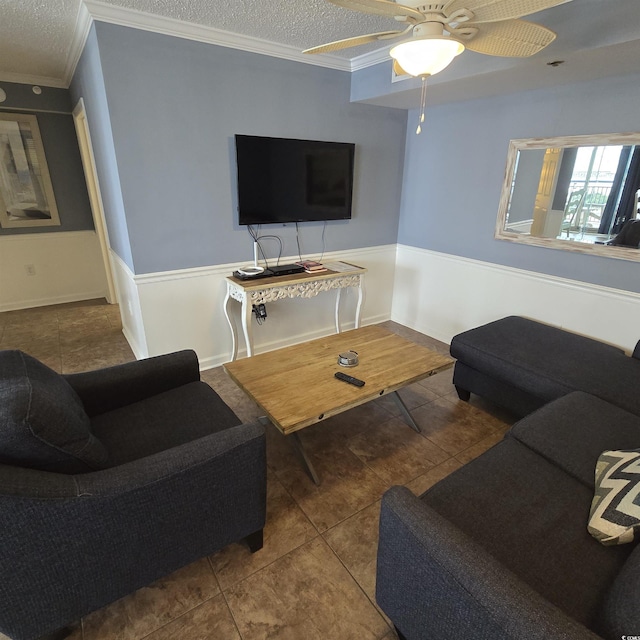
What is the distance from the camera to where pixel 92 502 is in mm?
1103

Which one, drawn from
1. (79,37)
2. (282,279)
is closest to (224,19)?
(79,37)

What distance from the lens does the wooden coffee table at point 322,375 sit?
1.77 meters

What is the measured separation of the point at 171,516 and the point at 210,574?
43 cm

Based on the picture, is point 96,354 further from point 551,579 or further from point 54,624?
point 551,579

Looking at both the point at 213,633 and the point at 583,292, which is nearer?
the point at 213,633

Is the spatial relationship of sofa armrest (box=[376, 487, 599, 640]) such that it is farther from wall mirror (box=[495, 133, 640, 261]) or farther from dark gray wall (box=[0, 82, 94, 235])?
dark gray wall (box=[0, 82, 94, 235])

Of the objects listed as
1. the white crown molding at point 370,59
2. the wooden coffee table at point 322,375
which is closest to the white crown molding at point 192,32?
the white crown molding at point 370,59

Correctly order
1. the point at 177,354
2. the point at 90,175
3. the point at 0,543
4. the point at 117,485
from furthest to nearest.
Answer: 1. the point at 90,175
2. the point at 177,354
3. the point at 117,485
4. the point at 0,543

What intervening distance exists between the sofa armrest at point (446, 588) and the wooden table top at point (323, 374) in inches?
25.4

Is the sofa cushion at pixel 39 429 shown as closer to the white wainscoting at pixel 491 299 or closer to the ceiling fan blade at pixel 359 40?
the ceiling fan blade at pixel 359 40

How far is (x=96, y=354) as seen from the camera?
3287 millimetres

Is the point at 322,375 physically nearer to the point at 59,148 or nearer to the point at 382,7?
the point at 382,7

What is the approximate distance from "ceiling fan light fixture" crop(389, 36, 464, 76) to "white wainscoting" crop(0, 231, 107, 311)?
4.30 meters

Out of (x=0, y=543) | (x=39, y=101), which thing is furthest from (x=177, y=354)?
(x=39, y=101)
